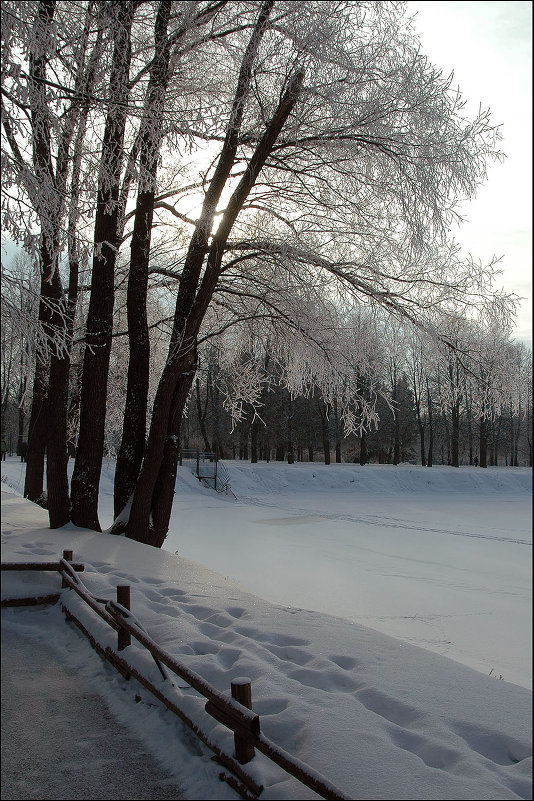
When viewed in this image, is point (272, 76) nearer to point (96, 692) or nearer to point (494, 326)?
point (494, 326)

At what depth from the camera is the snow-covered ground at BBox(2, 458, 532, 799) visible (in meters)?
2.80

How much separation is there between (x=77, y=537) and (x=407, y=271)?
229 inches

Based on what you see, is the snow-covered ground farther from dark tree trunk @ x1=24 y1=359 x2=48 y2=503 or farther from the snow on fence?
dark tree trunk @ x1=24 y1=359 x2=48 y2=503

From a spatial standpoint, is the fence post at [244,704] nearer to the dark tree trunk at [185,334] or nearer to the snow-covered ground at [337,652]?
the snow-covered ground at [337,652]

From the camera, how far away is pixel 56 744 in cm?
277

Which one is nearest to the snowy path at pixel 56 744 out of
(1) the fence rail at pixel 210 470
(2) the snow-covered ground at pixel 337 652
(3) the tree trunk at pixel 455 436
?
(2) the snow-covered ground at pixel 337 652

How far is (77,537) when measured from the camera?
27.0 feet

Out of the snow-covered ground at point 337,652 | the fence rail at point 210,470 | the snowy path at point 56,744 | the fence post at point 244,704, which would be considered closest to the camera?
the snowy path at point 56,744

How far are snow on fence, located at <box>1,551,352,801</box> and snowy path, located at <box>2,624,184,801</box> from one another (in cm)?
29

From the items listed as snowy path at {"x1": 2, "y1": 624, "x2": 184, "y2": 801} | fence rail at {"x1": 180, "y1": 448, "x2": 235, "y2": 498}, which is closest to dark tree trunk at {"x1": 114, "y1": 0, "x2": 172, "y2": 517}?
snowy path at {"x1": 2, "y1": 624, "x2": 184, "y2": 801}

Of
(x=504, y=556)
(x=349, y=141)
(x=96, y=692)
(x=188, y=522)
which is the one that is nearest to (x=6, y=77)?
(x=96, y=692)

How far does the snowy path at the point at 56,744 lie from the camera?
2582mm

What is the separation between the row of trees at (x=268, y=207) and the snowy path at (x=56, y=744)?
3457 mm

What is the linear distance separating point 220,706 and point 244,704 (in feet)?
0.52
